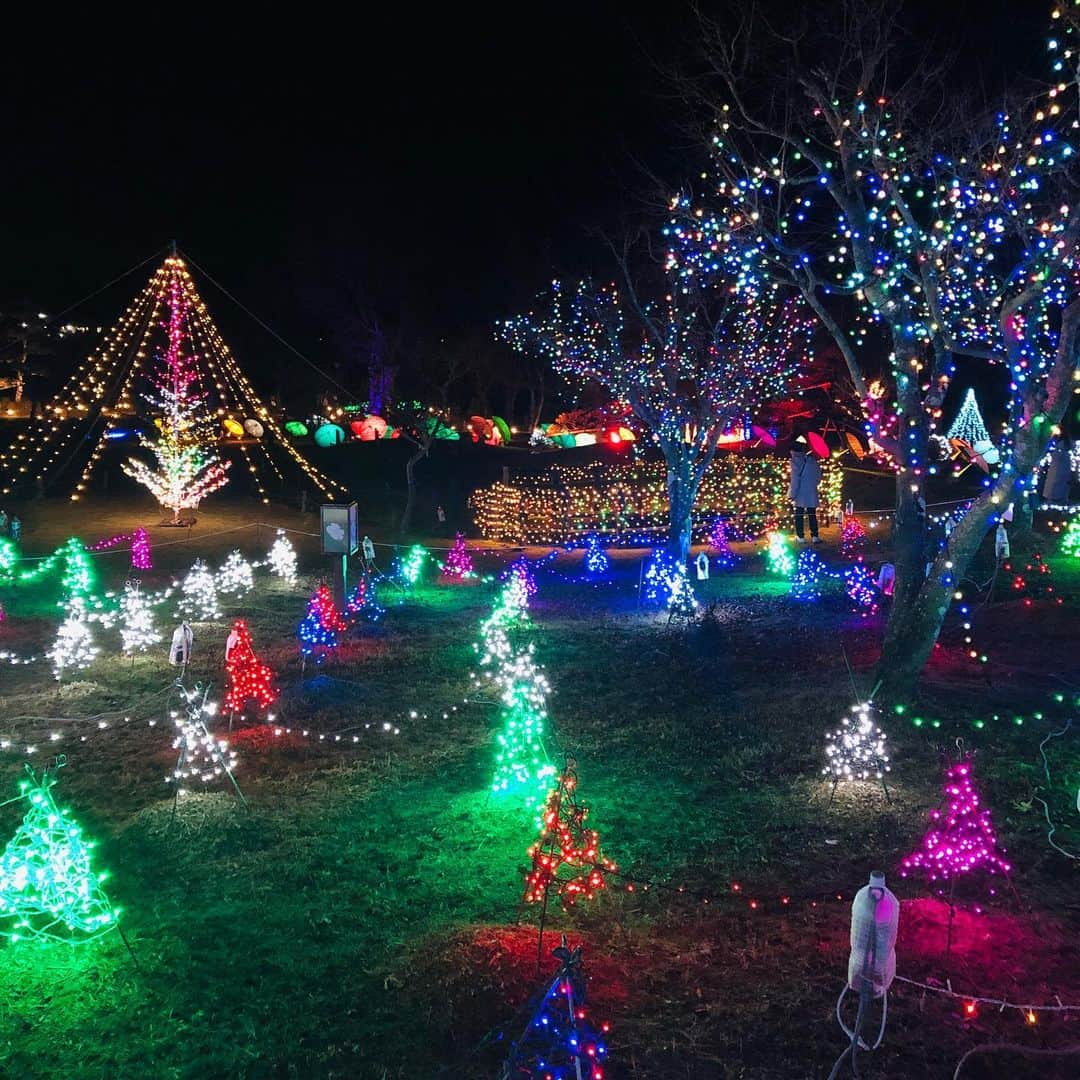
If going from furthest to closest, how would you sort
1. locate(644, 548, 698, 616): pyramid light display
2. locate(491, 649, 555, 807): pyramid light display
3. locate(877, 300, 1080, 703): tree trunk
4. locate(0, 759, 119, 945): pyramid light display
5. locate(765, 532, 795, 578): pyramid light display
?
locate(765, 532, 795, 578): pyramid light display, locate(644, 548, 698, 616): pyramid light display, locate(877, 300, 1080, 703): tree trunk, locate(491, 649, 555, 807): pyramid light display, locate(0, 759, 119, 945): pyramid light display

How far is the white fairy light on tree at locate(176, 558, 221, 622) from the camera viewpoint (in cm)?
1449

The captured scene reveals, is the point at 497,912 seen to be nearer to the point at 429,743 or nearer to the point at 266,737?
the point at 429,743

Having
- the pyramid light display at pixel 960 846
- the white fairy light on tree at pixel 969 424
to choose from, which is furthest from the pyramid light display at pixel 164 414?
the white fairy light on tree at pixel 969 424

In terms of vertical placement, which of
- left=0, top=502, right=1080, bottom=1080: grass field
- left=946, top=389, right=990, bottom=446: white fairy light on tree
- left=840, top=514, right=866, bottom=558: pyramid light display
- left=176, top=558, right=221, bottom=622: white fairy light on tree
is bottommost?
left=0, top=502, right=1080, bottom=1080: grass field

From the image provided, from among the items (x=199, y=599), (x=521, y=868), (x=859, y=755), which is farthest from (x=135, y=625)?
(x=859, y=755)

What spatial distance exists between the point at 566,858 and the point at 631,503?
651 inches

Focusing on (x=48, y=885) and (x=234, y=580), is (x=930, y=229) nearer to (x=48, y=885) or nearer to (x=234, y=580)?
(x=48, y=885)

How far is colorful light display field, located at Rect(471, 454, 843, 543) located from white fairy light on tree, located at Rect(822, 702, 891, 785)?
44.1 feet

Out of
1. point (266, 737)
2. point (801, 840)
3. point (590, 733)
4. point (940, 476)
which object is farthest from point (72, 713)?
point (940, 476)

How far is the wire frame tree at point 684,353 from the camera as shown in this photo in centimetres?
1641

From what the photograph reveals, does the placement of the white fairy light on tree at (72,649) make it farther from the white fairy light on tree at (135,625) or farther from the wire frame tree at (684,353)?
the wire frame tree at (684,353)

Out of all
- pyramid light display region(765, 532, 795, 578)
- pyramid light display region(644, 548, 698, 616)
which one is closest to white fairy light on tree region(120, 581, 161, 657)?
pyramid light display region(644, 548, 698, 616)

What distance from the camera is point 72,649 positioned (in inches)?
484

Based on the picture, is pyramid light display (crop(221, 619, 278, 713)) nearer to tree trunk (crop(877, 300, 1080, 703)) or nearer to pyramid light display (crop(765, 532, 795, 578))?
tree trunk (crop(877, 300, 1080, 703))
